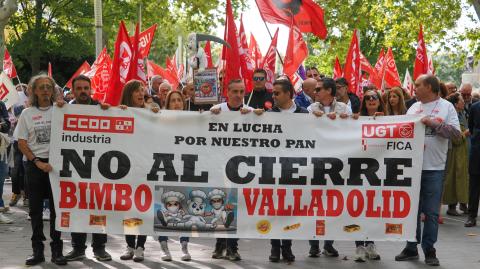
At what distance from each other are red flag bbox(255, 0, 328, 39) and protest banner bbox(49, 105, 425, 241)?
6.35m

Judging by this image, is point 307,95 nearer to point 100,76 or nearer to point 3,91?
point 100,76

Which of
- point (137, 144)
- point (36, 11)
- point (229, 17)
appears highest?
point (36, 11)

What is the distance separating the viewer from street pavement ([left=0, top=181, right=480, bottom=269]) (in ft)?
31.0

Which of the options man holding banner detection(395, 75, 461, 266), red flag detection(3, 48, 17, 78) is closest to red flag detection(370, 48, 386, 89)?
red flag detection(3, 48, 17, 78)

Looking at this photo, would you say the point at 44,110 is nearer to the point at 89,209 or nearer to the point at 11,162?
the point at 89,209

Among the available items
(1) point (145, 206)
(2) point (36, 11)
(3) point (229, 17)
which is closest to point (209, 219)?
(1) point (145, 206)

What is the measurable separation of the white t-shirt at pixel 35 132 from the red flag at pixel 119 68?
249 centimetres

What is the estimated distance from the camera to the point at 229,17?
12.6m

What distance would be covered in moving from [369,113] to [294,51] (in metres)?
5.10

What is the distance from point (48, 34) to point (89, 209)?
28638 mm

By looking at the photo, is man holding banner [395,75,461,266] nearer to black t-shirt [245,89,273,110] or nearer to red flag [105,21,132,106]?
black t-shirt [245,89,273,110]

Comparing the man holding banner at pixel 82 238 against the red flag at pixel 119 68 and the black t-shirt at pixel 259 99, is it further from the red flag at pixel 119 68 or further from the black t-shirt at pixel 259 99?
the black t-shirt at pixel 259 99

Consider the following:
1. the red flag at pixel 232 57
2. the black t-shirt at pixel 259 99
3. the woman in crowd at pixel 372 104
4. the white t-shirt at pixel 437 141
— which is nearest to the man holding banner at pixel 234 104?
the woman in crowd at pixel 372 104

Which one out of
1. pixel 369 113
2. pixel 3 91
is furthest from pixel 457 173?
pixel 3 91
